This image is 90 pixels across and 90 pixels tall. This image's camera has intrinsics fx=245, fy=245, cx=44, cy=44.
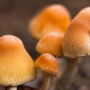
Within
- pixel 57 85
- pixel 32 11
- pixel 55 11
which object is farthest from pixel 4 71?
pixel 32 11

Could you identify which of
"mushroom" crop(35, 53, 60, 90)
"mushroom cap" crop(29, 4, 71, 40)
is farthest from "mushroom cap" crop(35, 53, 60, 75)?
"mushroom cap" crop(29, 4, 71, 40)

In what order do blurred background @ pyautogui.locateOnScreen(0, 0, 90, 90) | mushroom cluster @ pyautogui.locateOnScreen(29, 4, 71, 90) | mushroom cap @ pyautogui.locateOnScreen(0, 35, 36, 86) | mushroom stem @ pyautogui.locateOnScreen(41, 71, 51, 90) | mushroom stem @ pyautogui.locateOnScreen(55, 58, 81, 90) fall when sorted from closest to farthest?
mushroom cap @ pyautogui.locateOnScreen(0, 35, 36, 86) < mushroom stem @ pyautogui.locateOnScreen(41, 71, 51, 90) < mushroom stem @ pyautogui.locateOnScreen(55, 58, 81, 90) < mushroom cluster @ pyautogui.locateOnScreen(29, 4, 71, 90) < blurred background @ pyautogui.locateOnScreen(0, 0, 90, 90)

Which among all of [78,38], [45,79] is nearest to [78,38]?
[78,38]

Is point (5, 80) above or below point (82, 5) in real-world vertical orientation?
above

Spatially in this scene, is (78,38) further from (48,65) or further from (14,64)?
(14,64)

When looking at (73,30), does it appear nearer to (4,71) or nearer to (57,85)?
(4,71)

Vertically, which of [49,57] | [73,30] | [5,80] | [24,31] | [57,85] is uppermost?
[73,30]

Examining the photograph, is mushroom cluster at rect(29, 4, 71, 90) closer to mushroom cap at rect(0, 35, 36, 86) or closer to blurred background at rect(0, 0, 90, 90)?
blurred background at rect(0, 0, 90, 90)

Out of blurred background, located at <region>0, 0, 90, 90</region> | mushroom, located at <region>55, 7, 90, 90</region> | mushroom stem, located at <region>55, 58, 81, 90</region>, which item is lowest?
blurred background, located at <region>0, 0, 90, 90</region>
